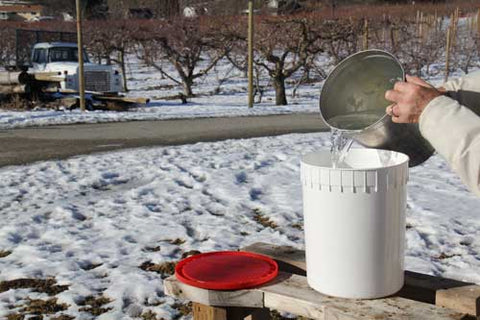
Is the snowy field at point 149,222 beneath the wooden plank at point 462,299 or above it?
beneath

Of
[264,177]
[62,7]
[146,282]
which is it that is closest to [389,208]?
[146,282]

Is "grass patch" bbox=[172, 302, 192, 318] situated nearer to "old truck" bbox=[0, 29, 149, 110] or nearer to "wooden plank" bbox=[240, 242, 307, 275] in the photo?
"wooden plank" bbox=[240, 242, 307, 275]

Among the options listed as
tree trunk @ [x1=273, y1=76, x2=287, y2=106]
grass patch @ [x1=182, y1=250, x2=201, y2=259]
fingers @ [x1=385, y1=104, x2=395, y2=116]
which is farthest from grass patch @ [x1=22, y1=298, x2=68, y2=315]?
tree trunk @ [x1=273, y1=76, x2=287, y2=106]

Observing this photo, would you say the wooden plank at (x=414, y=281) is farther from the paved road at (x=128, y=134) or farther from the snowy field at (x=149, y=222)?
the paved road at (x=128, y=134)

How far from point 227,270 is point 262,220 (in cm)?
301

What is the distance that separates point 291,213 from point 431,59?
20.0 m

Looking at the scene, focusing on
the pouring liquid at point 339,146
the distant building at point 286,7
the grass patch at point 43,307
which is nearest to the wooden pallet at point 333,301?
the pouring liquid at point 339,146

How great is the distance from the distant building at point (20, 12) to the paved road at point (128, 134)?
154ft

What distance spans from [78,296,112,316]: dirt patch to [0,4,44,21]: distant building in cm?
5490

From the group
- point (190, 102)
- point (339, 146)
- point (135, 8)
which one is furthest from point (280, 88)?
point (135, 8)

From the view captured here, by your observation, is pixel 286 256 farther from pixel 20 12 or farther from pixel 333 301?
pixel 20 12

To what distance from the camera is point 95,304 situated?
3576 mm

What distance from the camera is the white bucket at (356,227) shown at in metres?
1.85

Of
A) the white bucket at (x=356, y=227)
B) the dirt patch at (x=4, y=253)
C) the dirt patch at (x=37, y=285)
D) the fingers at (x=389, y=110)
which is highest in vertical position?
the fingers at (x=389, y=110)
